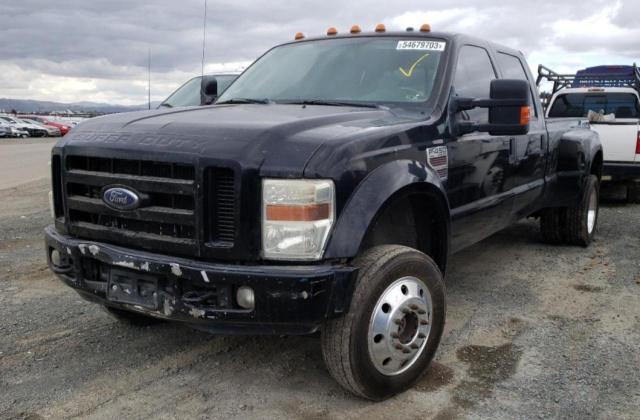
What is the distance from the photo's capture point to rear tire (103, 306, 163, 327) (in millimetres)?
4156

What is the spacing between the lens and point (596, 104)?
10.4 m

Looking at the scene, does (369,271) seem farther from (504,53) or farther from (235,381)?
(504,53)

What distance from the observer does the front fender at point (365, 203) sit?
2.87 metres

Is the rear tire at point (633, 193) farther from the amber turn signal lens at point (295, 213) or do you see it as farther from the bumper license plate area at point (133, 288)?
the bumper license plate area at point (133, 288)

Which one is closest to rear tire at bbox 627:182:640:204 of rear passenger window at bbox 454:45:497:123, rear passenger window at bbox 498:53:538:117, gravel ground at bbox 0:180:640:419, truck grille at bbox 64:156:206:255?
gravel ground at bbox 0:180:640:419

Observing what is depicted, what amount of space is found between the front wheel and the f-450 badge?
0.64m

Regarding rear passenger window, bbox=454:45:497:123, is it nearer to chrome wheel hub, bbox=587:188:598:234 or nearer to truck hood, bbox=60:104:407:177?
truck hood, bbox=60:104:407:177

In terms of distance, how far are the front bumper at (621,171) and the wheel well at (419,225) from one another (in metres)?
→ 6.11

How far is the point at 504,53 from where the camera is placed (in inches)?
204

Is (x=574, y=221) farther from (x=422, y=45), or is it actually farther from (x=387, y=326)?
(x=387, y=326)

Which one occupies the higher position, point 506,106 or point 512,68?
point 512,68

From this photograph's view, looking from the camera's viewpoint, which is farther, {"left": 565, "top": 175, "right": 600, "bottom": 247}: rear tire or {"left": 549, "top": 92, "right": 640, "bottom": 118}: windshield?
{"left": 549, "top": 92, "right": 640, "bottom": 118}: windshield

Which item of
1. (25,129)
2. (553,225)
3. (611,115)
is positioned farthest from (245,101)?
(25,129)

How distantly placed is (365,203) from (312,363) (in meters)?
1.21
